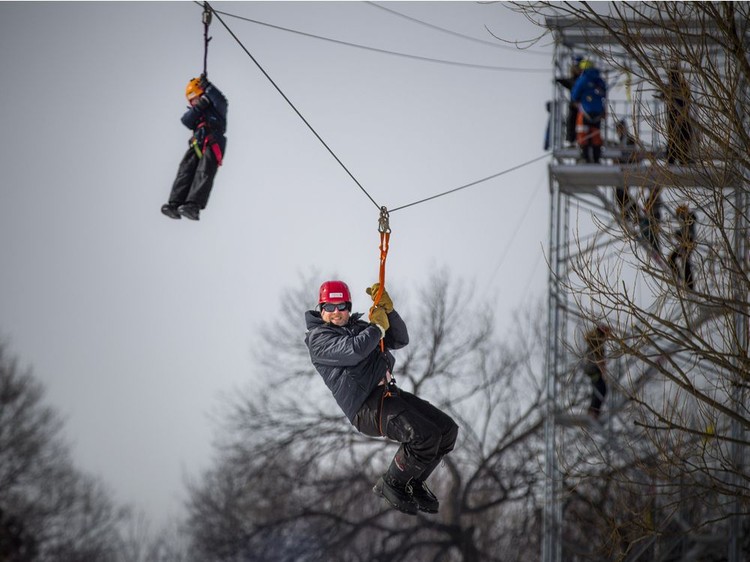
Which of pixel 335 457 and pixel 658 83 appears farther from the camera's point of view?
pixel 335 457

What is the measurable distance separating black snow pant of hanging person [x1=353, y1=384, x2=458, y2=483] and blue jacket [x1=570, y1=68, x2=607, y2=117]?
7.85m

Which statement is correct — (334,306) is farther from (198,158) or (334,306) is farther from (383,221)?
(198,158)

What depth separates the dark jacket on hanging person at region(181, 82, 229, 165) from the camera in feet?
38.5

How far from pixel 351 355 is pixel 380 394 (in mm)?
601

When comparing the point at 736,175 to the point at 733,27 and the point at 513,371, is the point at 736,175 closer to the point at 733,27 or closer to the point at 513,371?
the point at 733,27

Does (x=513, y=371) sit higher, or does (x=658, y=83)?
(x=513, y=371)

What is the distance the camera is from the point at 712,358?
898 cm

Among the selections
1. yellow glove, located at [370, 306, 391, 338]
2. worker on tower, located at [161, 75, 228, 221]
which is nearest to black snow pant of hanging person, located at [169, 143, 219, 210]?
worker on tower, located at [161, 75, 228, 221]

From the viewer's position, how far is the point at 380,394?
977 cm

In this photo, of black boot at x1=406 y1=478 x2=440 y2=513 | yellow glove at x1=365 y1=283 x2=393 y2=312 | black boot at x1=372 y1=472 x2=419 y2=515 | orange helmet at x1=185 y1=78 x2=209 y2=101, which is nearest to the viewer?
yellow glove at x1=365 y1=283 x2=393 y2=312

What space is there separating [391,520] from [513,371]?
1174 centimetres

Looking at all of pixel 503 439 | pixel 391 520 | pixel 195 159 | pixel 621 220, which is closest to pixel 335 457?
pixel 503 439

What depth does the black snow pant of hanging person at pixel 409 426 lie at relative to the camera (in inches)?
379

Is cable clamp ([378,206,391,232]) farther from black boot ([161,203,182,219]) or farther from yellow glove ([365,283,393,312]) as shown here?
black boot ([161,203,182,219])
